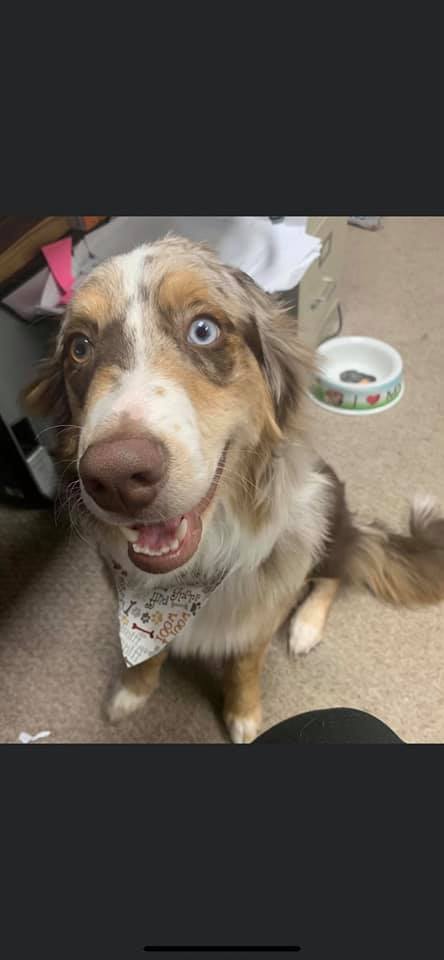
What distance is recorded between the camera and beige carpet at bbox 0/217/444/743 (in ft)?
5.50

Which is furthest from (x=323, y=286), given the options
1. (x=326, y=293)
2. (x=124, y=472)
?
(x=124, y=472)

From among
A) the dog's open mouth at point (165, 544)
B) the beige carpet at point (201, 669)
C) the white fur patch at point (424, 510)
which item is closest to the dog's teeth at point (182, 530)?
the dog's open mouth at point (165, 544)

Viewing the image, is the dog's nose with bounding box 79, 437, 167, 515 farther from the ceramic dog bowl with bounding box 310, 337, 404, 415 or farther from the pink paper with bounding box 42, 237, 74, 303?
the ceramic dog bowl with bounding box 310, 337, 404, 415

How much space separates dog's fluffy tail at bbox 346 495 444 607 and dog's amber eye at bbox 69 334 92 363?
3.18 ft

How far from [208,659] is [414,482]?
897mm

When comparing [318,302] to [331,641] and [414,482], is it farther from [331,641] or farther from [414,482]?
[331,641]

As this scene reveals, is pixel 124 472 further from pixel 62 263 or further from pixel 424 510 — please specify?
pixel 424 510

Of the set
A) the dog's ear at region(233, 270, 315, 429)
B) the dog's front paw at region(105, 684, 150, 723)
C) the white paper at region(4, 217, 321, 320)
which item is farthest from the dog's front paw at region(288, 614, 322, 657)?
the white paper at region(4, 217, 321, 320)

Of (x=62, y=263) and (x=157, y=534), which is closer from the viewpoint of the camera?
(x=157, y=534)

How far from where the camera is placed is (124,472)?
31.0 inches

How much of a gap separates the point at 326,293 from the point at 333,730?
1730mm

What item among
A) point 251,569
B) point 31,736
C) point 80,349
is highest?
point 80,349

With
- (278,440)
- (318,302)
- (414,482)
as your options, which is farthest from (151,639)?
(318,302)

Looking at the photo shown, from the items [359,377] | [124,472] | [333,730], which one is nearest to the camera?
[124,472]
